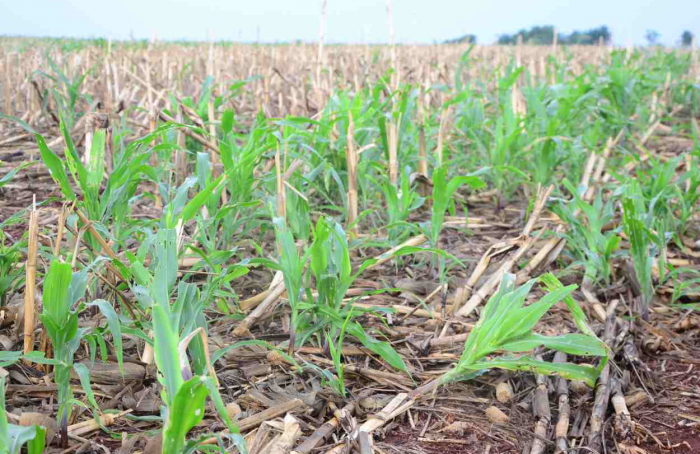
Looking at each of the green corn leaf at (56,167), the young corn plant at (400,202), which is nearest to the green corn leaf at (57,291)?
the green corn leaf at (56,167)

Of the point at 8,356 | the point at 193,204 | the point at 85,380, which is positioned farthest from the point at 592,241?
the point at 8,356

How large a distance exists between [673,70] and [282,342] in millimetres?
7103

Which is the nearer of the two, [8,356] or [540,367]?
[8,356]

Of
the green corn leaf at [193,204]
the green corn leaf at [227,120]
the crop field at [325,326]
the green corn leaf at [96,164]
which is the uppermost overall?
the green corn leaf at [227,120]

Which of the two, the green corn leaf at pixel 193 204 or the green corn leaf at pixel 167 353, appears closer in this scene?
the green corn leaf at pixel 167 353

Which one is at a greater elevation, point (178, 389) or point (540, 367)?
point (178, 389)

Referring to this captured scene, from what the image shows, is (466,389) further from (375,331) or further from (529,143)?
(529,143)

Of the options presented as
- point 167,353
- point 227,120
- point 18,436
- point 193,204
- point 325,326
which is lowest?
point 325,326

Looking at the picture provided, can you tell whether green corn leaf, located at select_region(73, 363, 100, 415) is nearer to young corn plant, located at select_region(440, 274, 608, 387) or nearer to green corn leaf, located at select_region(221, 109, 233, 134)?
young corn plant, located at select_region(440, 274, 608, 387)

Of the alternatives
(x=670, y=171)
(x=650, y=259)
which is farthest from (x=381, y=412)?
(x=670, y=171)

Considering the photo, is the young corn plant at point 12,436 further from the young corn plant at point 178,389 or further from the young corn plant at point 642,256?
the young corn plant at point 642,256

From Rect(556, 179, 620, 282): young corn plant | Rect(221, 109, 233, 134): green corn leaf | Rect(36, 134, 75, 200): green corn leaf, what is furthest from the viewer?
Rect(221, 109, 233, 134): green corn leaf

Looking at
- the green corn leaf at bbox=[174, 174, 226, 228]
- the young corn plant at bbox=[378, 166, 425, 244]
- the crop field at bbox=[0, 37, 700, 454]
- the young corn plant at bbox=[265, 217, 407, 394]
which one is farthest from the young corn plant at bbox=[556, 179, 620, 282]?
the green corn leaf at bbox=[174, 174, 226, 228]

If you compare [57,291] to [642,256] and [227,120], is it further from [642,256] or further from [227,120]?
[642,256]
